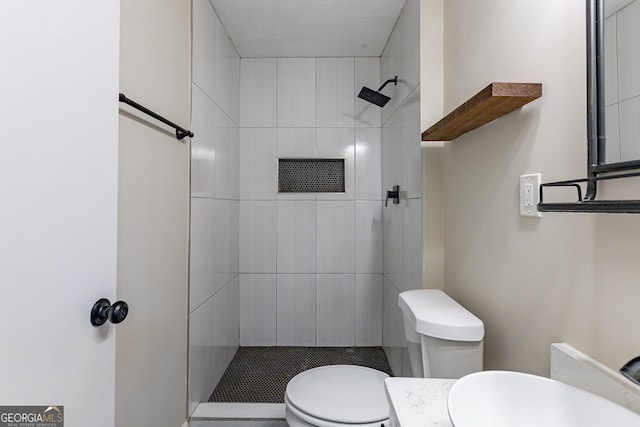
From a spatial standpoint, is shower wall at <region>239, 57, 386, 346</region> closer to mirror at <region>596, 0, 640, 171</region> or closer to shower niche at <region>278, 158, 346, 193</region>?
shower niche at <region>278, 158, 346, 193</region>

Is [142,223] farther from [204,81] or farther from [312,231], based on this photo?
[312,231]

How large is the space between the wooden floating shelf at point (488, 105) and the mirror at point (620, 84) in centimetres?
20

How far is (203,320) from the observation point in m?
1.68

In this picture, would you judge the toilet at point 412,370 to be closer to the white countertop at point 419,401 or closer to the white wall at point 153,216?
the white countertop at point 419,401

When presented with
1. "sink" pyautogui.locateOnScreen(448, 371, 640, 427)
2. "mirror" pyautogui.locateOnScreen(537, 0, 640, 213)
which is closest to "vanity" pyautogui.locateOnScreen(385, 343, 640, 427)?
"sink" pyautogui.locateOnScreen(448, 371, 640, 427)

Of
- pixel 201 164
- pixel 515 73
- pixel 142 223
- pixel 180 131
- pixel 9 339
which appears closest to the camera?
pixel 9 339

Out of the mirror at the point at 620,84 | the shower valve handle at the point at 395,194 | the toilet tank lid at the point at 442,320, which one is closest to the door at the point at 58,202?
the toilet tank lid at the point at 442,320

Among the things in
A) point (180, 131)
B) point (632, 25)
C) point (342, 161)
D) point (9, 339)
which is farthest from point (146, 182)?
point (342, 161)

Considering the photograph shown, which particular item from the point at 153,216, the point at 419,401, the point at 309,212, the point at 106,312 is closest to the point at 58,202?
the point at 106,312

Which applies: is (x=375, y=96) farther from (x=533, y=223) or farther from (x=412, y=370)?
(x=412, y=370)

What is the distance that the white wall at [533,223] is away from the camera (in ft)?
2.09

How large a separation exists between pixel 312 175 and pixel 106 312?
1800 mm

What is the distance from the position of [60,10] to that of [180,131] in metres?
0.74

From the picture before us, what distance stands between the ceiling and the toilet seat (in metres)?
1.91
